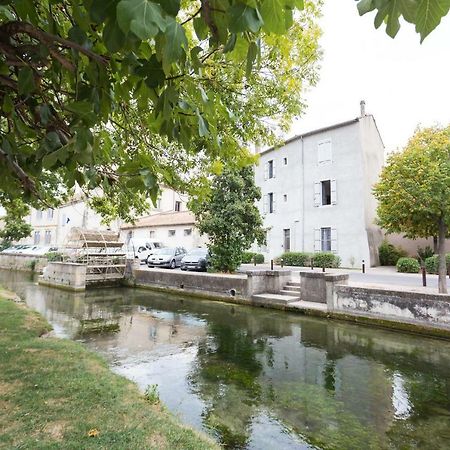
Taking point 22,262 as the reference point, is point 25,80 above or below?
above

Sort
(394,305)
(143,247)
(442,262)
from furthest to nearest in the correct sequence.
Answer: (143,247) < (442,262) < (394,305)

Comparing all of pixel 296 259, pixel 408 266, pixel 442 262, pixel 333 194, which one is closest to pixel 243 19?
pixel 442 262

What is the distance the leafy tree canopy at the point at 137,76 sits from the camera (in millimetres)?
1332

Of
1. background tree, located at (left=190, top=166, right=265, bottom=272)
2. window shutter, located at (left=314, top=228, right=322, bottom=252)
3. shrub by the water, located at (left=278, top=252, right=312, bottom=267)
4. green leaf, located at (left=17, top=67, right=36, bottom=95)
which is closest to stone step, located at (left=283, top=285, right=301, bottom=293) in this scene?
background tree, located at (left=190, top=166, right=265, bottom=272)

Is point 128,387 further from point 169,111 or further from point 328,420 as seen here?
point 169,111

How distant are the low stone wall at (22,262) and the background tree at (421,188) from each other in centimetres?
2374

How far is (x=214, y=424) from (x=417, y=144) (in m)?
9.86

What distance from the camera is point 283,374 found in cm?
626

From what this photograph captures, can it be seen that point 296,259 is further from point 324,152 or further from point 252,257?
point 324,152

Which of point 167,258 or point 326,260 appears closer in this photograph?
point 326,260

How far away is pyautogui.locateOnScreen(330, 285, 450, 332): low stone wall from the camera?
332 inches

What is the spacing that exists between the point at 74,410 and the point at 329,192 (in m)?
22.2

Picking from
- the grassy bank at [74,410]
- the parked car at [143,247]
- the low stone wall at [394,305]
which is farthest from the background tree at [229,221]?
the grassy bank at [74,410]

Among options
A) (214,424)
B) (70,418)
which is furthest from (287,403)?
(70,418)
